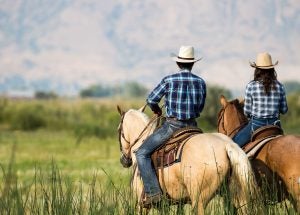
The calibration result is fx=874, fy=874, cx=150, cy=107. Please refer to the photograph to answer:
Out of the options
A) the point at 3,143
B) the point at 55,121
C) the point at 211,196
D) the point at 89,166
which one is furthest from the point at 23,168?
the point at 55,121

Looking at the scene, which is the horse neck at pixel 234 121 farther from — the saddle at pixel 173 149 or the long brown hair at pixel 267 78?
the saddle at pixel 173 149

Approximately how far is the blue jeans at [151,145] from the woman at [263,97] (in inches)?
37.1

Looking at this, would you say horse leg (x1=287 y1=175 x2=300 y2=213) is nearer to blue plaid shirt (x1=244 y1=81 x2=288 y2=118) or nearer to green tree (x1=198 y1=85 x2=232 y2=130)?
blue plaid shirt (x1=244 y1=81 x2=288 y2=118)

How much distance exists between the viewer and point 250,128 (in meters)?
9.73

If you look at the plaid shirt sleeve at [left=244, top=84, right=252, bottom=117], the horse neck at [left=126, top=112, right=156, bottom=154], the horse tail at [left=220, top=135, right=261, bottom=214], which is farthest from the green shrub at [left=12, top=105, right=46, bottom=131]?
the horse tail at [left=220, top=135, right=261, bottom=214]

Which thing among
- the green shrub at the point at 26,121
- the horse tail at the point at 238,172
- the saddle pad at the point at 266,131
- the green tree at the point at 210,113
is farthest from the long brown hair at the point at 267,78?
the green shrub at the point at 26,121

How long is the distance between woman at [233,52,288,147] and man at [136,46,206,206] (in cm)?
79

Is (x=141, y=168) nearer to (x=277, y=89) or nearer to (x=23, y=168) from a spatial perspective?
(x=277, y=89)

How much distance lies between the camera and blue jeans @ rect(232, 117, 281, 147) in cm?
959

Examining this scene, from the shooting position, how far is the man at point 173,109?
8852mm

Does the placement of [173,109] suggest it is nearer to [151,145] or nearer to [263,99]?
[151,145]

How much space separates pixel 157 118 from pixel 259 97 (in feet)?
3.88

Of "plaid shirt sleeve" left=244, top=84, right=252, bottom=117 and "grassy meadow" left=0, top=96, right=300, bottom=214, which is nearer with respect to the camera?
"grassy meadow" left=0, top=96, right=300, bottom=214

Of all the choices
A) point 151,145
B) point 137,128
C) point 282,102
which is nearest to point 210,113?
point 282,102
